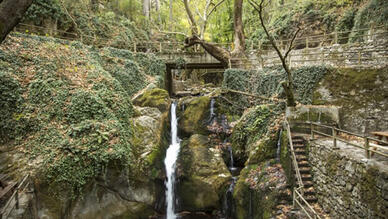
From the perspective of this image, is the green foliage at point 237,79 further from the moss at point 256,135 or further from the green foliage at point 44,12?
the green foliage at point 44,12

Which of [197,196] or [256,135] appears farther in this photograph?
[256,135]

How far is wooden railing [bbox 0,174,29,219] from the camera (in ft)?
20.6

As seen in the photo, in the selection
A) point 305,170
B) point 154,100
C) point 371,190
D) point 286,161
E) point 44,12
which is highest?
point 44,12

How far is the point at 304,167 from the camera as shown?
8273mm

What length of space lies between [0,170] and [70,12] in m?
14.8

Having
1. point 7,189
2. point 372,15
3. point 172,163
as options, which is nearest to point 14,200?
point 7,189

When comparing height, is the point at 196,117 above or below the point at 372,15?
below

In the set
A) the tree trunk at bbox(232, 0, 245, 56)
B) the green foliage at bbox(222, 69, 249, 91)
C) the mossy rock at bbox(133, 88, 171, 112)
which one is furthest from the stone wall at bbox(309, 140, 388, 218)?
the tree trunk at bbox(232, 0, 245, 56)

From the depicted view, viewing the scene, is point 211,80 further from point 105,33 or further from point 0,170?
point 0,170

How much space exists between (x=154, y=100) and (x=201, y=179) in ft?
19.1

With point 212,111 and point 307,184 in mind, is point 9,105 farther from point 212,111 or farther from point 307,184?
point 307,184

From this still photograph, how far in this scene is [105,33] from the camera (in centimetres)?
2075

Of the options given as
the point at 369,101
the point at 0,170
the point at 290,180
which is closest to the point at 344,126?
the point at 369,101

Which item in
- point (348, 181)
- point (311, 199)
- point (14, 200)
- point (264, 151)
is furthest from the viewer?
point (264, 151)
